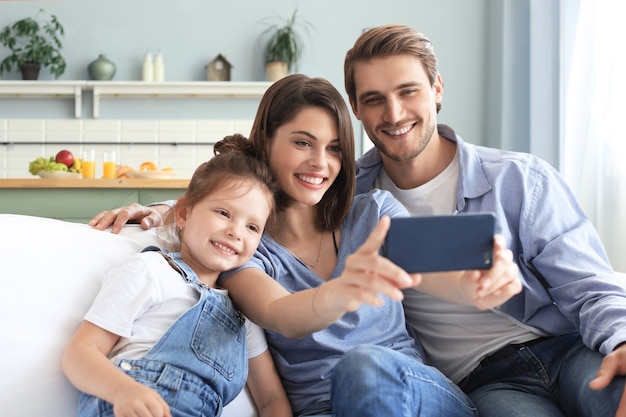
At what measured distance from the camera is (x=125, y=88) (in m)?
5.25

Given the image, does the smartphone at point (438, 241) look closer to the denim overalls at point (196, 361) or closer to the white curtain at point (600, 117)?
the denim overalls at point (196, 361)

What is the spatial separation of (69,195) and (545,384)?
8.99 ft

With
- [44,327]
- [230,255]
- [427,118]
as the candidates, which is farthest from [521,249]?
[44,327]

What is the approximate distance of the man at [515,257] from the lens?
1451mm

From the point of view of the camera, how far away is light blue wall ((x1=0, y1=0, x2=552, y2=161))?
17.5 feet

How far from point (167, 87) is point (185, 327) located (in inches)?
164

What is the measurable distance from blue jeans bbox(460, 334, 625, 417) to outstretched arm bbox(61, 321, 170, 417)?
68cm

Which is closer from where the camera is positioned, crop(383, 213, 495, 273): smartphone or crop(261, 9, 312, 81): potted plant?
crop(383, 213, 495, 273): smartphone

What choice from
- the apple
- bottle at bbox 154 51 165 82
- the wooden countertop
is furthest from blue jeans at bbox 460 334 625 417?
bottle at bbox 154 51 165 82

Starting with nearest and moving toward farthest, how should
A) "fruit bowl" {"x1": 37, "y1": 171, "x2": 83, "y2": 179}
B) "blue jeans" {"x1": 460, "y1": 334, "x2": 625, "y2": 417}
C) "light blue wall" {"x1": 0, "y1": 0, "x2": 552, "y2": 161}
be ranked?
"blue jeans" {"x1": 460, "y1": 334, "x2": 625, "y2": 417} → "fruit bowl" {"x1": 37, "y1": 171, "x2": 83, "y2": 179} → "light blue wall" {"x1": 0, "y1": 0, "x2": 552, "y2": 161}

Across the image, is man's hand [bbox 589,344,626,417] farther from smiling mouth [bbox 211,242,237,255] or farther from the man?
smiling mouth [bbox 211,242,237,255]

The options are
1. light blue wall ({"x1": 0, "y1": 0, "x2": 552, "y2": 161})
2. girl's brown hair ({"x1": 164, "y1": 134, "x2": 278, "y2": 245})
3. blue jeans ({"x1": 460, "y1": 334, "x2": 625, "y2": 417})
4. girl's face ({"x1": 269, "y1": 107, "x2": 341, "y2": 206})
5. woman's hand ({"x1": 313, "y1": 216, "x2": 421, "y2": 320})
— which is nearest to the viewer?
woman's hand ({"x1": 313, "y1": 216, "x2": 421, "y2": 320})

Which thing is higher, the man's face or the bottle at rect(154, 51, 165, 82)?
the bottle at rect(154, 51, 165, 82)

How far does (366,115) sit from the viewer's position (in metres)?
1.89
